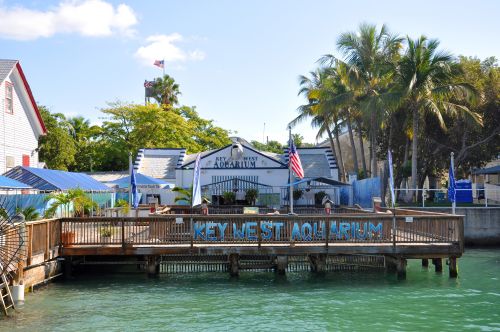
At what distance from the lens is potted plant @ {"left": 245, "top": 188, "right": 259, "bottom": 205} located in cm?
4047

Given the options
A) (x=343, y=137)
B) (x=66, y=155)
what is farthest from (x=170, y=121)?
(x=343, y=137)

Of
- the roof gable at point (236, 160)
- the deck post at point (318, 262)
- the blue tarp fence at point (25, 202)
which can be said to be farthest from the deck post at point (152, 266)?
the roof gable at point (236, 160)

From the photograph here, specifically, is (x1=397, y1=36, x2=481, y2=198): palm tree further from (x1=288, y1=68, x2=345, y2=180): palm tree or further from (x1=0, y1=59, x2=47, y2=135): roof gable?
(x1=0, y1=59, x2=47, y2=135): roof gable

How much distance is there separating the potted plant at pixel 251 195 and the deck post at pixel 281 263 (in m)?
19.2

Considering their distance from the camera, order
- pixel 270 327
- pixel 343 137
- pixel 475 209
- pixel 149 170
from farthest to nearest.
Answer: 1. pixel 343 137
2. pixel 149 170
3. pixel 475 209
4. pixel 270 327

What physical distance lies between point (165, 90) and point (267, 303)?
2399 inches

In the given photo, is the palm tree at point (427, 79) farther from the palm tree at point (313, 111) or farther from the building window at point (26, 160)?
the building window at point (26, 160)

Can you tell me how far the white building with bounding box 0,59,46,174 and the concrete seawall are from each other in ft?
83.4

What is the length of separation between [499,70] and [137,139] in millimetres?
35856

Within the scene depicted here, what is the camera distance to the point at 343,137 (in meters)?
70.1

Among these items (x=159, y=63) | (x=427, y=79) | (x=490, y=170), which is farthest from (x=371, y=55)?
(x=159, y=63)

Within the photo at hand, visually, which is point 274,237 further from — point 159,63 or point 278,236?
point 159,63

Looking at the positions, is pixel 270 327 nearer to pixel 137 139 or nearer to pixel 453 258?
pixel 453 258

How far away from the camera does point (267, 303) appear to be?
55.6 ft
